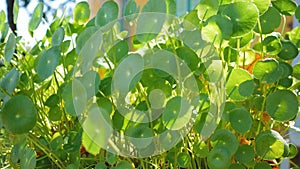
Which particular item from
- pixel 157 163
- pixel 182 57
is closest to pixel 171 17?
pixel 182 57

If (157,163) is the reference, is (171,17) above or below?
above

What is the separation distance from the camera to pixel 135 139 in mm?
403

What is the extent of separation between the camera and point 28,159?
0.44 meters

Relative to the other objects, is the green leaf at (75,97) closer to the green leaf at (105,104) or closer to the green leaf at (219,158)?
the green leaf at (105,104)

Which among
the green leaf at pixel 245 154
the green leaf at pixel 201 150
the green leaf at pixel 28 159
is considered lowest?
the green leaf at pixel 245 154

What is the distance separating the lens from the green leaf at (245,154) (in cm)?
42

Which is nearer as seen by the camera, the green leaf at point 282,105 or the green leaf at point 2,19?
the green leaf at point 282,105

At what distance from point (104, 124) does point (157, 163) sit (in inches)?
4.6

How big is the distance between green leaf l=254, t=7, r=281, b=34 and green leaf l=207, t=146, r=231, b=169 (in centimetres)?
13

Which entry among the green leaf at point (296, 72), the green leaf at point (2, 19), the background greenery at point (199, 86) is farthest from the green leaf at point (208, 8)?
the green leaf at point (2, 19)

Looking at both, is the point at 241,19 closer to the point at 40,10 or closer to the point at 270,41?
the point at 270,41

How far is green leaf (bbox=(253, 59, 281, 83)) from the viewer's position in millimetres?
410

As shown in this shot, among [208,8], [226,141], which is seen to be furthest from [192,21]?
[226,141]

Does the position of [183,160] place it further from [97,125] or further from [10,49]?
[10,49]
